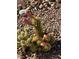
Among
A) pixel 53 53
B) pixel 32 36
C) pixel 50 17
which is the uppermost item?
pixel 50 17

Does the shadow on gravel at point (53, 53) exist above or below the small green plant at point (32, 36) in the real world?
below

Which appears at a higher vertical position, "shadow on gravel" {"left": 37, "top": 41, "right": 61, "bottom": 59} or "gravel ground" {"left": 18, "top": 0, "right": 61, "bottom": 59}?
"gravel ground" {"left": 18, "top": 0, "right": 61, "bottom": 59}

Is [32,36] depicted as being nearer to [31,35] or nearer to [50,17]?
[31,35]

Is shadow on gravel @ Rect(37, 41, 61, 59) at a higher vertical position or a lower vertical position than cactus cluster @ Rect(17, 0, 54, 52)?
lower

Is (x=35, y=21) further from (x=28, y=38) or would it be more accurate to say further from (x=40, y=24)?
(x=28, y=38)

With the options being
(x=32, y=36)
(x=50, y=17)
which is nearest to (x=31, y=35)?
(x=32, y=36)

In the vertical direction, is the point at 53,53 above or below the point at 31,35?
below

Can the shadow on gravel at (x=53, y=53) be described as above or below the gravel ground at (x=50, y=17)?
below

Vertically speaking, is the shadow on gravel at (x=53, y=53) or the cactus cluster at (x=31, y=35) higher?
the cactus cluster at (x=31, y=35)
